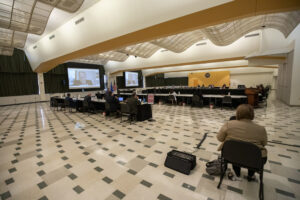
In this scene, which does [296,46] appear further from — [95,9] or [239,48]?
[95,9]

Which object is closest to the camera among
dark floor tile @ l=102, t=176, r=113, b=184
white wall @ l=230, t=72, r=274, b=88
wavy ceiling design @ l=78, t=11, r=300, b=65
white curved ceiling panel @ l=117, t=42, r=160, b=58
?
dark floor tile @ l=102, t=176, r=113, b=184

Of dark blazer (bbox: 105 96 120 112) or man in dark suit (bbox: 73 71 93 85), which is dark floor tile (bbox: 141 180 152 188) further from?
man in dark suit (bbox: 73 71 93 85)

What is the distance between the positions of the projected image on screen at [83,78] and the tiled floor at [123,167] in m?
13.1

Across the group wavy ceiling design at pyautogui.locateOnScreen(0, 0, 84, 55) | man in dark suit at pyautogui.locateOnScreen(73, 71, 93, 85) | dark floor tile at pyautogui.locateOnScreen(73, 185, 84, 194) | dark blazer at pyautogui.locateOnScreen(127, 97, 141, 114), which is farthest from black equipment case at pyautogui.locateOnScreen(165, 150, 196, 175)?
man in dark suit at pyautogui.locateOnScreen(73, 71, 93, 85)

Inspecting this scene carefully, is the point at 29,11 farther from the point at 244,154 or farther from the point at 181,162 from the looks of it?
the point at 244,154

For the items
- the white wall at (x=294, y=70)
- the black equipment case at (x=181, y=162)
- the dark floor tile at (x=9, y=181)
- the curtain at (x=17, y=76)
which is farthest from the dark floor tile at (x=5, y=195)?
the curtain at (x=17, y=76)

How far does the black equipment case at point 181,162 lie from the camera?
2.60m

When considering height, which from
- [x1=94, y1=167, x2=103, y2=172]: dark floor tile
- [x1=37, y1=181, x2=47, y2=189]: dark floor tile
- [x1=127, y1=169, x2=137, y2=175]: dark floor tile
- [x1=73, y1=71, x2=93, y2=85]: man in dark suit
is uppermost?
[x1=73, y1=71, x2=93, y2=85]: man in dark suit

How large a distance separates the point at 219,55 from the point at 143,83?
1470 centimetres

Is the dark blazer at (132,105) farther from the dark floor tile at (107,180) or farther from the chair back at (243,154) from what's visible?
the chair back at (243,154)

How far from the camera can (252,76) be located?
19.9 meters

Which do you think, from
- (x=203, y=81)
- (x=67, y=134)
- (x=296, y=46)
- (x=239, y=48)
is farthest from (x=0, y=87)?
(x=203, y=81)

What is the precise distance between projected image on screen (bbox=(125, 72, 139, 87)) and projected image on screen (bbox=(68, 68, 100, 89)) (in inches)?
171

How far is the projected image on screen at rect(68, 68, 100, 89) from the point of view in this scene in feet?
55.1
